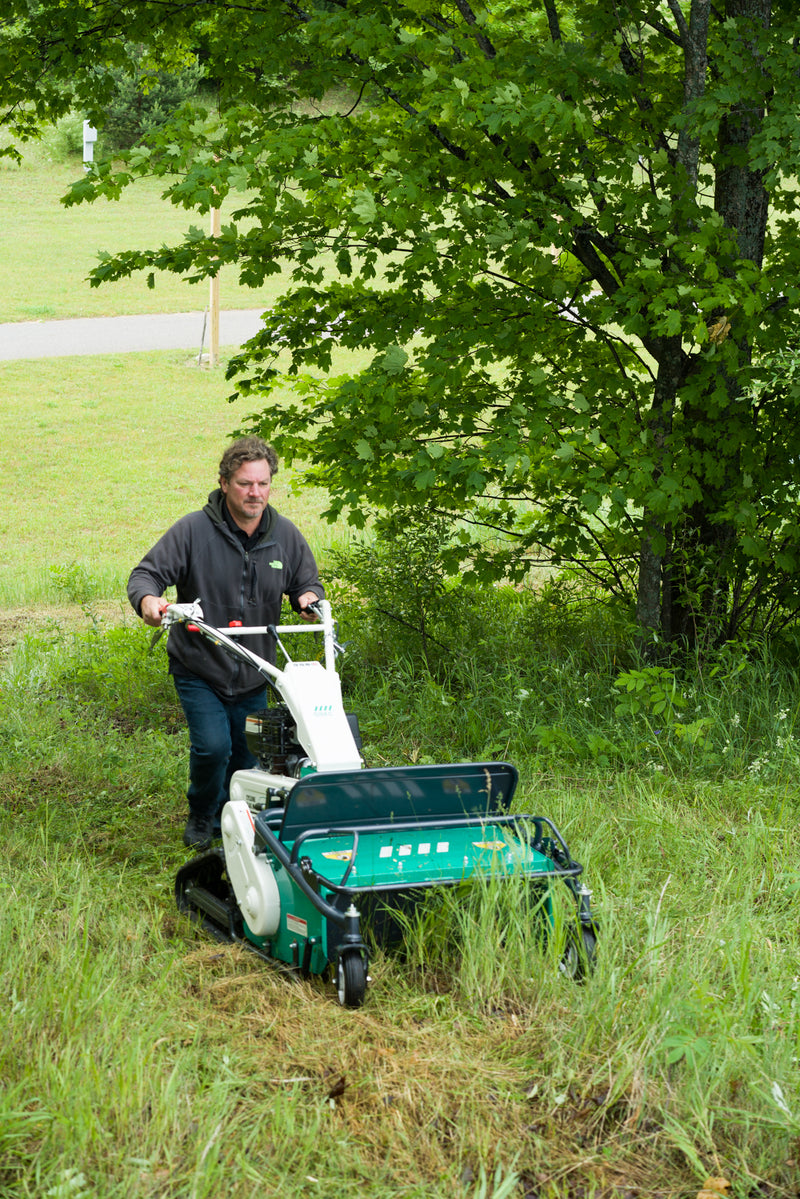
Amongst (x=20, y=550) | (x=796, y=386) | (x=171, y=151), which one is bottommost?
(x=20, y=550)

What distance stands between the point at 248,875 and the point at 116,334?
24765 millimetres

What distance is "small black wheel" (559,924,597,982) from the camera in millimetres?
3350

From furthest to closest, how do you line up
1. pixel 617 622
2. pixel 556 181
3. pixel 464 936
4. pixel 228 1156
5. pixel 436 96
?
pixel 617 622 → pixel 556 181 → pixel 436 96 → pixel 464 936 → pixel 228 1156

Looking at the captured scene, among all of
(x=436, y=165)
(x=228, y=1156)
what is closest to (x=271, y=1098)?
(x=228, y=1156)

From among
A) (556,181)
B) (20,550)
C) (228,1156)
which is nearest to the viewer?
(228,1156)

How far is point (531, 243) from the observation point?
18.3 feet

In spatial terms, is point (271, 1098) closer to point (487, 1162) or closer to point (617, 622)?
point (487, 1162)

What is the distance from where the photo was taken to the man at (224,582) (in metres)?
4.62

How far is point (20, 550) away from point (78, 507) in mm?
2309

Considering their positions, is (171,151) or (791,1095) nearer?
(791,1095)

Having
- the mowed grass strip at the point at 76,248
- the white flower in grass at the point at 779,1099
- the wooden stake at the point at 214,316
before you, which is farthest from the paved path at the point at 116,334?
the white flower in grass at the point at 779,1099

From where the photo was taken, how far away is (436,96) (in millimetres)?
4852

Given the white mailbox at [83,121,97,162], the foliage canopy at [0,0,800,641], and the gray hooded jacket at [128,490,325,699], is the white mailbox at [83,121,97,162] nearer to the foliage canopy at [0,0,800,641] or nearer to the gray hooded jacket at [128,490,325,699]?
the foliage canopy at [0,0,800,641]

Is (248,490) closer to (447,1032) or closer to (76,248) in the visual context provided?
(447,1032)
